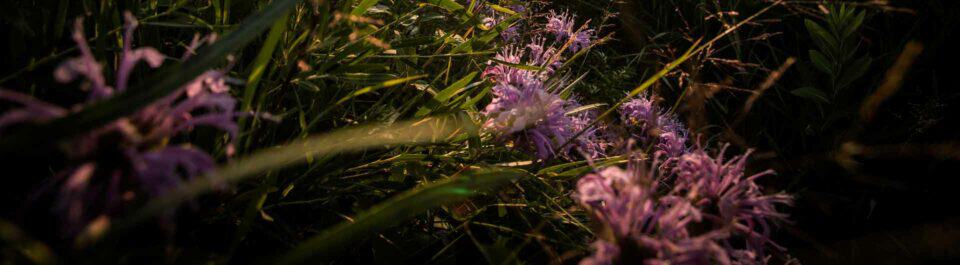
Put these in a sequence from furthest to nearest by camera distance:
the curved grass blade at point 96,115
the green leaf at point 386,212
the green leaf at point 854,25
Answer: the green leaf at point 854,25 → the green leaf at point 386,212 → the curved grass blade at point 96,115

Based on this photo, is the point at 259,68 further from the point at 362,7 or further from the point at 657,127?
the point at 657,127

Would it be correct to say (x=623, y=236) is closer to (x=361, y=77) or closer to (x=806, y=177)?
(x=361, y=77)

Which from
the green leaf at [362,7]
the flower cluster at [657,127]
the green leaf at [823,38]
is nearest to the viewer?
the green leaf at [362,7]

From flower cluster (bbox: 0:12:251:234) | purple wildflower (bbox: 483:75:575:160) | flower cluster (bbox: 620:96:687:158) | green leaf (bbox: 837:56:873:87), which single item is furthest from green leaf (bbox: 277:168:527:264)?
green leaf (bbox: 837:56:873:87)

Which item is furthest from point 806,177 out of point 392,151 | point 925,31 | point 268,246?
point 268,246

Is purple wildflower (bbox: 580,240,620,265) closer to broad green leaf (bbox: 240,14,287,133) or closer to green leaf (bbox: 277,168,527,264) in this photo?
green leaf (bbox: 277,168,527,264)

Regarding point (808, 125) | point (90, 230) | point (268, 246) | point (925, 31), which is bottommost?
point (808, 125)

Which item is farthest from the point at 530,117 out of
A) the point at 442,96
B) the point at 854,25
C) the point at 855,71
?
the point at 855,71

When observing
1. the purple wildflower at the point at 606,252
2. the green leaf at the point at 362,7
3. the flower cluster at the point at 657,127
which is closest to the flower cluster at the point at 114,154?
the purple wildflower at the point at 606,252

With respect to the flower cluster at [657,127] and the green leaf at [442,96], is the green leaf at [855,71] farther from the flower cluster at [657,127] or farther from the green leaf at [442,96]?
the green leaf at [442,96]
